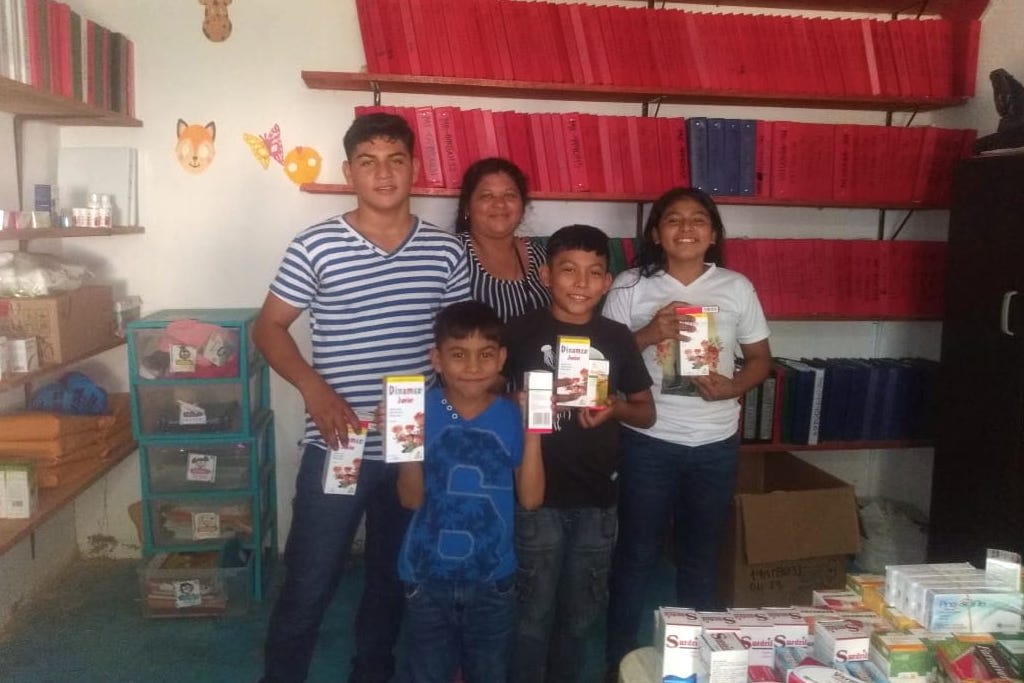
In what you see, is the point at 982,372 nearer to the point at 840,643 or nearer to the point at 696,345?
the point at 696,345

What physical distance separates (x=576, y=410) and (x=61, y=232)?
1773 millimetres

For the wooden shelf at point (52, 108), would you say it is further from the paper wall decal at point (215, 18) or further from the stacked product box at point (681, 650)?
the stacked product box at point (681, 650)

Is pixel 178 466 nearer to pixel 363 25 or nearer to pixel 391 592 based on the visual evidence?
pixel 391 592

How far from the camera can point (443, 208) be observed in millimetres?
3092

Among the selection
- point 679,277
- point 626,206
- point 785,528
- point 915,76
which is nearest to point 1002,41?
point 915,76

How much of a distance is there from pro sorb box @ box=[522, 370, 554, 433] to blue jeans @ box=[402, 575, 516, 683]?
1.21 feet

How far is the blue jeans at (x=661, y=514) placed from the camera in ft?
6.82

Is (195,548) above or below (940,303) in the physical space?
below

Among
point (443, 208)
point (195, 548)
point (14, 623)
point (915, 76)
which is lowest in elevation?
point (14, 623)

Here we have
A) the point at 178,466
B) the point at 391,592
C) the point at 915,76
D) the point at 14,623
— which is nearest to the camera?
the point at 391,592

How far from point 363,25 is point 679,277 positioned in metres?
1.49

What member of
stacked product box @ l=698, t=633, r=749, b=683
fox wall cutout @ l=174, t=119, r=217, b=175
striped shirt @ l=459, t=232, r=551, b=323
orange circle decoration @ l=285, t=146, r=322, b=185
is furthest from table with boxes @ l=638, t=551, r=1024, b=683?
fox wall cutout @ l=174, t=119, r=217, b=175

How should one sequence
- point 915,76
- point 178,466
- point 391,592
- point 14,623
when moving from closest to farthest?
point 391,592 → point 14,623 → point 178,466 → point 915,76

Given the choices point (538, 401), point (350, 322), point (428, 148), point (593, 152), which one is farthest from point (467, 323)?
point (593, 152)
